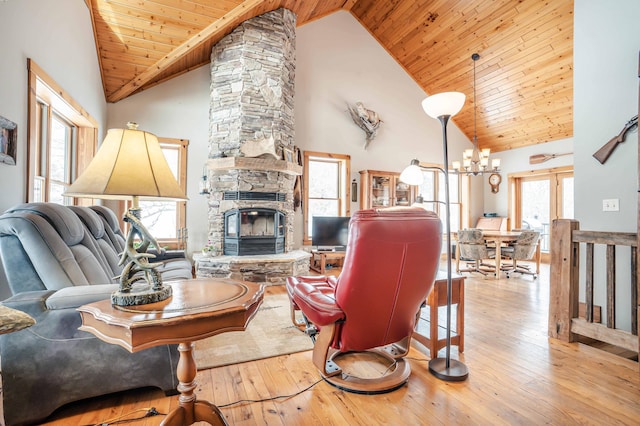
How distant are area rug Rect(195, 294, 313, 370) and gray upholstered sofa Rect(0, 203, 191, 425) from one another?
528 millimetres

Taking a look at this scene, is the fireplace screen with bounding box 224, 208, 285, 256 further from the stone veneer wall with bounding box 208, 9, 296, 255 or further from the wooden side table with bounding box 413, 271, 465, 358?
the wooden side table with bounding box 413, 271, 465, 358

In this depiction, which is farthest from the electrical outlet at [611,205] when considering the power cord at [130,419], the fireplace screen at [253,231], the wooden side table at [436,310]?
the fireplace screen at [253,231]

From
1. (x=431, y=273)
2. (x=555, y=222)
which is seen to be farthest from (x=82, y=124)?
(x=555, y=222)

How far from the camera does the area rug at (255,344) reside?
2.31 metres

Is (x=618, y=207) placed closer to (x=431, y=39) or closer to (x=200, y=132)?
(x=431, y=39)

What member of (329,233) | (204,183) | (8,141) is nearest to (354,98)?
(329,233)

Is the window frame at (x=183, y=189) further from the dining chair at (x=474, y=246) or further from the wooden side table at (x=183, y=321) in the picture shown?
the dining chair at (x=474, y=246)

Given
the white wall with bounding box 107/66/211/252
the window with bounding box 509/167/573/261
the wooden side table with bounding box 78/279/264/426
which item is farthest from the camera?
the window with bounding box 509/167/573/261

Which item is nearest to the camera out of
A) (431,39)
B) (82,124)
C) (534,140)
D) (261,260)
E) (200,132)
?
(82,124)

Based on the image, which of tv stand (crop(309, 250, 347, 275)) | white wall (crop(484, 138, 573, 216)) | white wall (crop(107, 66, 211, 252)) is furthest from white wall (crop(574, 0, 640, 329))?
white wall (crop(107, 66, 211, 252))

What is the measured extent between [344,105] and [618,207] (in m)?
4.81

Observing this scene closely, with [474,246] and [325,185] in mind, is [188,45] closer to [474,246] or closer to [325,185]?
[325,185]

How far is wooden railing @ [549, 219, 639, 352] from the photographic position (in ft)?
8.00

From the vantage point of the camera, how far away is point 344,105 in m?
6.45
